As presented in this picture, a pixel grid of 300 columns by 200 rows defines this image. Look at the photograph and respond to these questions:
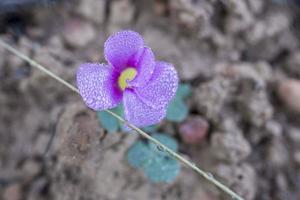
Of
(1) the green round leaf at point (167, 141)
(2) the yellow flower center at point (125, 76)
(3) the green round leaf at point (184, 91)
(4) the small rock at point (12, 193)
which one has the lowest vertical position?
(4) the small rock at point (12, 193)

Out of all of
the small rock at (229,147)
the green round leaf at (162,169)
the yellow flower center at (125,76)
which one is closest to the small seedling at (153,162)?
the green round leaf at (162,169)

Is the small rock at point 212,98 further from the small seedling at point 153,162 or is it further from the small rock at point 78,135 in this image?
the small rock at point 78,135

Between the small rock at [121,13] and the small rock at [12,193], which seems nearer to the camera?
the small rock at [12,193]

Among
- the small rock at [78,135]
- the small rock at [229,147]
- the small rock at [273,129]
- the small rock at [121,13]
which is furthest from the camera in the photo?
the small rock at [121,13]

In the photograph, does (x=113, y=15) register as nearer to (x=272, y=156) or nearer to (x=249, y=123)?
(x=249, y=123)

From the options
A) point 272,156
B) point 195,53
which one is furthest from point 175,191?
point 195,53

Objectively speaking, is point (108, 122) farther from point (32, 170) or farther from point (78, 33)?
point (78, 33)

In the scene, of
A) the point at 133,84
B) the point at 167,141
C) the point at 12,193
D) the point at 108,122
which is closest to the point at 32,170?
the point at 12,193
